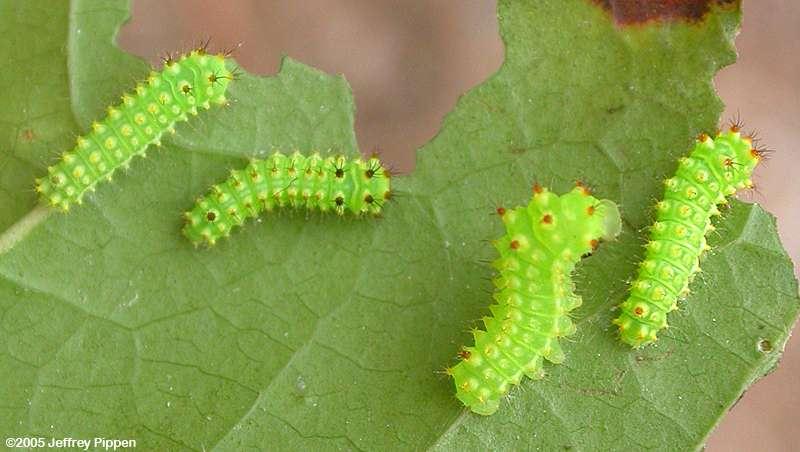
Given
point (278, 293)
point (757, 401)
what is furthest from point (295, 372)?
point (757, 401)

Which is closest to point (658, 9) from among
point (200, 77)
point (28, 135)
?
point (200, 77)

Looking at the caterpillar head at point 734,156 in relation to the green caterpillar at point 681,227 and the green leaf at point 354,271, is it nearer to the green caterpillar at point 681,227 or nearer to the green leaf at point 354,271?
the green caterpillar at point 681,227

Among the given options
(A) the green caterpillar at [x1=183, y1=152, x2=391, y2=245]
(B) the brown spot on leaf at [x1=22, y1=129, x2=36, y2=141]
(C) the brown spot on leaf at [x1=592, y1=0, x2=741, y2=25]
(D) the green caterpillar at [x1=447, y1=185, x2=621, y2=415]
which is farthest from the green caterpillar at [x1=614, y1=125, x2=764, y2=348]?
(B) the brown spot on leaf at [x1=22, y1=129, x2=36, y2=141]

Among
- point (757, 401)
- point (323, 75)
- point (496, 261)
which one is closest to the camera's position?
point (496, 261)

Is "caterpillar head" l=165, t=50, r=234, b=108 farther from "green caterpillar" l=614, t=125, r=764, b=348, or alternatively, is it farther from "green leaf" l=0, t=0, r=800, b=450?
"green caterpillar" l=614, t=125, r=764, b=348

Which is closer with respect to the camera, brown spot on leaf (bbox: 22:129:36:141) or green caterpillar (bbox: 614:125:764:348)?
green caterpillar (bbox: 614:125:764:348)

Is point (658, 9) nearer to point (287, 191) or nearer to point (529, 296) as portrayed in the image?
point (529, 296)

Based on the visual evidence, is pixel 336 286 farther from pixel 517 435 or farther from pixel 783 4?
pixel 783 4
